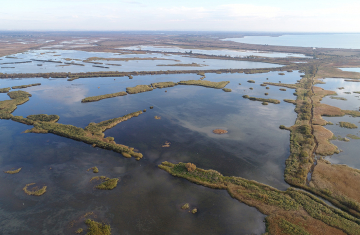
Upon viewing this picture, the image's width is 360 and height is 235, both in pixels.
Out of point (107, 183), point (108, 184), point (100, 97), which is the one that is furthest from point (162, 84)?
point (108, 184)

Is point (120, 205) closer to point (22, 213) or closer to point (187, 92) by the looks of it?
point (22, 213)

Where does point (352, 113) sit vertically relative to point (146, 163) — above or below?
above

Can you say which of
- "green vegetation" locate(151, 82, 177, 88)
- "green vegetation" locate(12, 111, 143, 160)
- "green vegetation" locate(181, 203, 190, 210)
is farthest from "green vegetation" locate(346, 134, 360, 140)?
"green vegetation" locate(151, 82, 177, 88)

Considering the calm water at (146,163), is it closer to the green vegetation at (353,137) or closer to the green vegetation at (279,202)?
the green vegetation at (279,202)

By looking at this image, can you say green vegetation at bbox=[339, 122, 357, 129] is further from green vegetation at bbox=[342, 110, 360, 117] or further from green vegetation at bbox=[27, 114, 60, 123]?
green vegetation at bbox=[27, 114, 60, 123]

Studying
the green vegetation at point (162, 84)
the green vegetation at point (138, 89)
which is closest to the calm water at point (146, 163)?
the green vegetation at point (138, 89)

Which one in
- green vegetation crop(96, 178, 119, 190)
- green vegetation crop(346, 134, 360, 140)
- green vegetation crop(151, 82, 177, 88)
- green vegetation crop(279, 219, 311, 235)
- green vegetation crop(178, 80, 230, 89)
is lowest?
green vegetation crop(96, 178, 119, 190)

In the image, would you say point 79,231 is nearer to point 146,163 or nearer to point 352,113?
point 146,163
